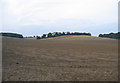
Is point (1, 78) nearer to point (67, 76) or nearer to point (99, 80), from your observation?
point (67, 76)

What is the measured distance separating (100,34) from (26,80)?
136m

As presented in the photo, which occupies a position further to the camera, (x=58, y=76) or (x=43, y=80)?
(x=58, y=76)

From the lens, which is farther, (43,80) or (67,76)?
(67,76)

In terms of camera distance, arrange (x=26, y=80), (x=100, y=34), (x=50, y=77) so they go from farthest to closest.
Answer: (x=100, y=34) < (x=50, y=77) < (x=26, y=80)

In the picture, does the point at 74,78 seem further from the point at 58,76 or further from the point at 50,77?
the point at 50,77

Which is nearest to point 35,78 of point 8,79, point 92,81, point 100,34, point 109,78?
point 8,79

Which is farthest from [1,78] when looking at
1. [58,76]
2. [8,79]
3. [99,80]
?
[99,80]

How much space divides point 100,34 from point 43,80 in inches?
5351

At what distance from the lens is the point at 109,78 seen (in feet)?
20.8

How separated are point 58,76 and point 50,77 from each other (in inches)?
18.6

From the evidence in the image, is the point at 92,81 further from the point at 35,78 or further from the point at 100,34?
the point at 100,34

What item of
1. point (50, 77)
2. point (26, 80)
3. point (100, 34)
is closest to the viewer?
point (26, 80)

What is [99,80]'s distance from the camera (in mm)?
6012

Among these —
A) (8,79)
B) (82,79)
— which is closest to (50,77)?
(82,79)
